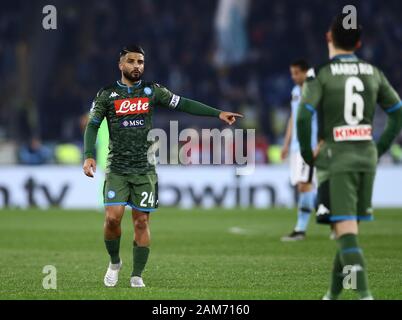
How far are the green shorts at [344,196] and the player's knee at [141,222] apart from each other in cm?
220

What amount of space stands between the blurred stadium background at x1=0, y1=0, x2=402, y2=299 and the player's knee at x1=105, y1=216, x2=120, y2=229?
1.75 ft

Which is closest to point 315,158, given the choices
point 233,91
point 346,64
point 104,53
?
point 346,64

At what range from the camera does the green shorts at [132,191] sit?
Answer: 9055mm

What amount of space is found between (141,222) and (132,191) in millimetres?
281

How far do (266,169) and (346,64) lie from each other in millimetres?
14962

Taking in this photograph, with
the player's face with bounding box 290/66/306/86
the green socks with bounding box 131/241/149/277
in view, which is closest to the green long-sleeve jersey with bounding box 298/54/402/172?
the green socks with bounding box 131/241/149/277

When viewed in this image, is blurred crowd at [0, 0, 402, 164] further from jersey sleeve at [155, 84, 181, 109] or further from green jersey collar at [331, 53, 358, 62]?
green jersey collar at [331, 53, 358, 62]

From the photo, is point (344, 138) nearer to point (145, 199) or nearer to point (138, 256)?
point (145, 199)

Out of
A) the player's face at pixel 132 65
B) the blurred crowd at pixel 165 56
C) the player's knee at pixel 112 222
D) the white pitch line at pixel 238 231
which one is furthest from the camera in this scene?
the blurred crowd at pixel 165 56

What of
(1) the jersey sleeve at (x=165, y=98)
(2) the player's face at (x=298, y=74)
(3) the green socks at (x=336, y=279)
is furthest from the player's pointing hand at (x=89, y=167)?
(2) the player's face at (x=298, y=74)

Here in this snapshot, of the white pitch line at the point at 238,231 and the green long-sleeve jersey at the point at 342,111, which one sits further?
the white pitch line at the point at 238,231

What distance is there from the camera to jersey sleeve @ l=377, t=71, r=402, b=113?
736cm

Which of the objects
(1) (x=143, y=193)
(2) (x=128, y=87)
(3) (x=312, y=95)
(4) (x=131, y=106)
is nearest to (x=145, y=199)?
(1) (x=143, y=193)

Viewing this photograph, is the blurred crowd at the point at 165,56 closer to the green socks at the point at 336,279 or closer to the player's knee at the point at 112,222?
the player's knee at the point at 112,222
